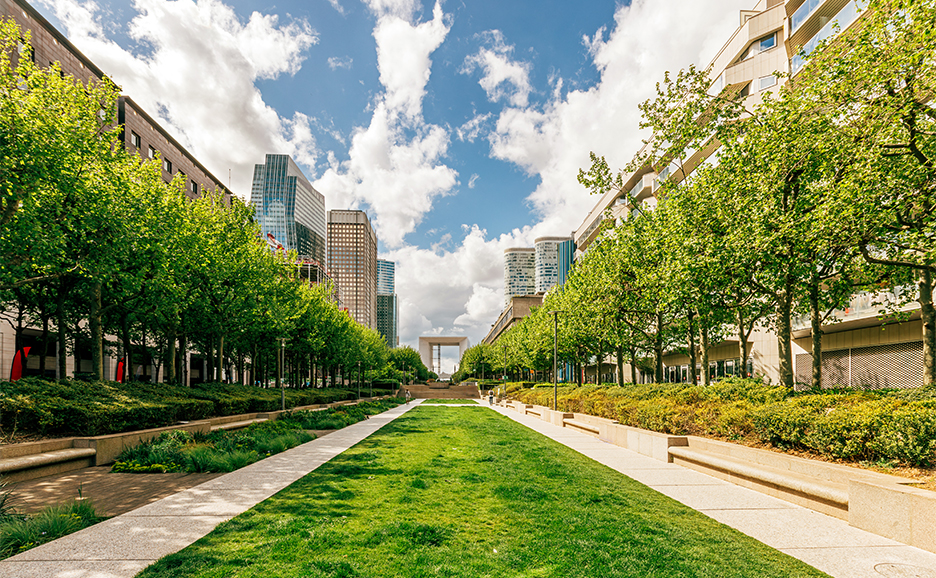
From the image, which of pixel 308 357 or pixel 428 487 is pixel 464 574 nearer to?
pixel 428 487

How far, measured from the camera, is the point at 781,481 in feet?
25.5

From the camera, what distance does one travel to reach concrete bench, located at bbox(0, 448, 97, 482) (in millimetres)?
8828

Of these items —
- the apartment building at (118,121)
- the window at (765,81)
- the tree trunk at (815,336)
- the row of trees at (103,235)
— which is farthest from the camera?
the window at (765,81)

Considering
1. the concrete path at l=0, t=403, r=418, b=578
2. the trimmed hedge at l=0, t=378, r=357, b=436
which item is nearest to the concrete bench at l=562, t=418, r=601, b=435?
the concrete path at l=0, t=403, r=418, b=578

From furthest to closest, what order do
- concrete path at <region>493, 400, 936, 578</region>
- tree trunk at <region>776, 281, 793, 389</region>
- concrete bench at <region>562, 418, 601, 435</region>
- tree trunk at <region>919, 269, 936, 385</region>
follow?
concrete bench at <region>562, 418, 601, 435</region> → tree trunk at <region>776, 281, 793, 389</region> → tree trunk at <region>919, 269, 936, 385</region> → concrete path at <region>493, 400, 936, 578</region>

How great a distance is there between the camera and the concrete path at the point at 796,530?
5.02m

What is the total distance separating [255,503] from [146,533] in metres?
1.73

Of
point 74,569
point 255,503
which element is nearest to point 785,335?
point 255,503

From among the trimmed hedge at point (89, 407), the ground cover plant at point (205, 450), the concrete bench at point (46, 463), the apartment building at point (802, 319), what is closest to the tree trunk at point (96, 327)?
the trimmed hedge at point (89, 407)

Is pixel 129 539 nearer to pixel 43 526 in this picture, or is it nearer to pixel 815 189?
pixel 43 526

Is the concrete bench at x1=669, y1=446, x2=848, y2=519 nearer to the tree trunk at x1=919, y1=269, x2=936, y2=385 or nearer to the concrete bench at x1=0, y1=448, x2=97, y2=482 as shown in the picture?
the tree trunk at x1=919, y1=269, x2=936, y2=385

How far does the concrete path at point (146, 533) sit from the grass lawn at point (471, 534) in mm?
330

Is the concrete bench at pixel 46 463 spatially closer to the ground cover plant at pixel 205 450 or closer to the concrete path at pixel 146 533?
the ground cover plant at pixel 205 450

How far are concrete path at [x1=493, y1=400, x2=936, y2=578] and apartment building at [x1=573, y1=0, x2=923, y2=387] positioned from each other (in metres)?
13.1
